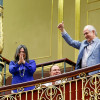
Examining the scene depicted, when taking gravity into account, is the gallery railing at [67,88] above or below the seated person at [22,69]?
below

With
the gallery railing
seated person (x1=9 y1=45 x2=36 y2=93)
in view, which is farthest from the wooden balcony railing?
seated person (x1=9 y1=45 x2=36 y2=93)

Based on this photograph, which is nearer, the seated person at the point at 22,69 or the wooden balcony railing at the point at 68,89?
the wooden balcony railing at the point at 68,89

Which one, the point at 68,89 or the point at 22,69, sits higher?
the point at 22,69

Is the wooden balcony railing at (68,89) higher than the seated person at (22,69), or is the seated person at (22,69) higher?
the seated person at (22,69)

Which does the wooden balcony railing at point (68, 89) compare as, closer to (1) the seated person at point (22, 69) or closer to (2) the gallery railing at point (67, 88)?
(2) the gallery railing at point (67, 88)

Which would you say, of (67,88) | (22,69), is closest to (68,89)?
(67,88)

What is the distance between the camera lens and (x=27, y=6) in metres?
11.2

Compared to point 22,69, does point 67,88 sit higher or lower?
lower

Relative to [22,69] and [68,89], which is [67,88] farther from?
[22,69]

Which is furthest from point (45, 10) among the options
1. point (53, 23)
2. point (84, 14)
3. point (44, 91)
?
point (44, 91)

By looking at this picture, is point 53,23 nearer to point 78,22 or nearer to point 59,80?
point 78,22

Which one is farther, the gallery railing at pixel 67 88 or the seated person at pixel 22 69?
the seated person at pixel 22 69

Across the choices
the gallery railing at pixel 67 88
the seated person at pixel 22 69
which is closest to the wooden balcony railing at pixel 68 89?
the gallery railing at pixel 67 88

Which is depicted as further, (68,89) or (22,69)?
(22,69)
